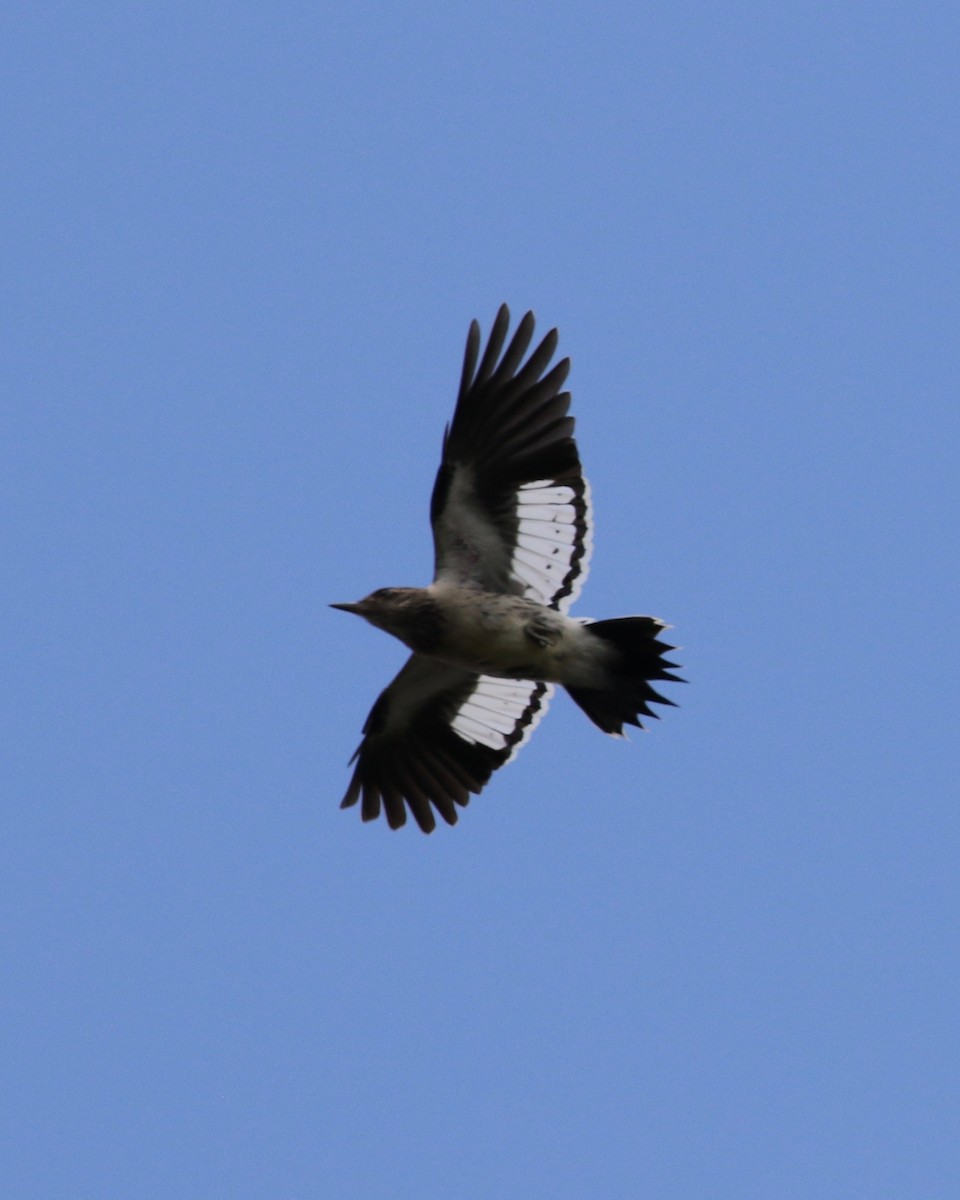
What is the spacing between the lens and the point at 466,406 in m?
9.30

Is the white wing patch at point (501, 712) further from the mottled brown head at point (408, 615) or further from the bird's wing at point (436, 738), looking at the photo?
the mottled brown head at point (408, 615)

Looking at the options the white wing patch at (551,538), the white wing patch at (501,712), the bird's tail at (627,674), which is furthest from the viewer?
the white wing patch at (501,712)

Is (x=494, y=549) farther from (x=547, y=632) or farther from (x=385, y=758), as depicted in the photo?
(x=385, y=758)

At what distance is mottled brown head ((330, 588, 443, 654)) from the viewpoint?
362 inches

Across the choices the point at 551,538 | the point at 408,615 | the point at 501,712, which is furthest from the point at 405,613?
the point at 501,712

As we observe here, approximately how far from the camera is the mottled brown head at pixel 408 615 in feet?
30.2

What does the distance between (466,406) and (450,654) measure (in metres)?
1.30

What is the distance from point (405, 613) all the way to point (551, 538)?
0.89 metres

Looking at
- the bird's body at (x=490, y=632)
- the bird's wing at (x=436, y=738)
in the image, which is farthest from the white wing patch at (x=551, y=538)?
the bird's wing at (x=436, y=738)

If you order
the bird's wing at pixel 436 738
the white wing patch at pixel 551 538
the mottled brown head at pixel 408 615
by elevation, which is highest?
the white wing patch at pixel 551 538

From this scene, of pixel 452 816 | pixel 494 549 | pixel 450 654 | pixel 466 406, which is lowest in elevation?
pixel 452 816

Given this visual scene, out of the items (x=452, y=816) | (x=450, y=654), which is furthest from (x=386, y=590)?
(x=452, y=816)

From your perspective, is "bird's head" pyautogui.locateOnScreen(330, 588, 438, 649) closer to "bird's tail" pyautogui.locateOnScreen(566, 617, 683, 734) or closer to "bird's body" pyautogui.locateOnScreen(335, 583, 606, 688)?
"bird's body" pyautogui.locateOnScreen(335, 583, 606, 688)

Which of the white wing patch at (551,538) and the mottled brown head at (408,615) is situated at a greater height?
the white wing patch at (551,538)
